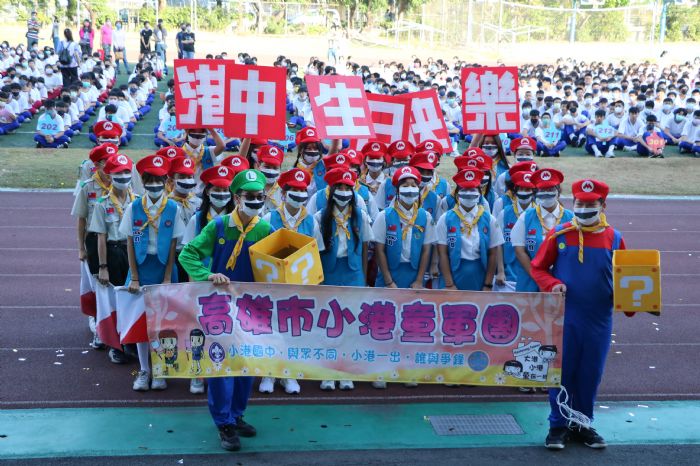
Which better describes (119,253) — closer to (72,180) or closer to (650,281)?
(650,281)

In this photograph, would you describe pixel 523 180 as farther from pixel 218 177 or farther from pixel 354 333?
pixel 218 177

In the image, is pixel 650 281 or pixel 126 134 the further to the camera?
pixel 126 134

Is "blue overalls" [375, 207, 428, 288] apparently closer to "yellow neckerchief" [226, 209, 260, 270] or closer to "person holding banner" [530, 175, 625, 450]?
"person holding banner" [530, 175, 625, 450]

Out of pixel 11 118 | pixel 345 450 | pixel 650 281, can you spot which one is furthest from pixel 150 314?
pixel 11 118

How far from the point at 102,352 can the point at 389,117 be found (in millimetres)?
4056

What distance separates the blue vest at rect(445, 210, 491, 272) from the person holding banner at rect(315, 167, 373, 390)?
2.28 ft

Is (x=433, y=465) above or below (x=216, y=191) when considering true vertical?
below

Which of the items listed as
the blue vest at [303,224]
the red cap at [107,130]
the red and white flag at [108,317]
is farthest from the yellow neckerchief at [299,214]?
the red cap at [107,130]

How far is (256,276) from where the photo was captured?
570 centimetres

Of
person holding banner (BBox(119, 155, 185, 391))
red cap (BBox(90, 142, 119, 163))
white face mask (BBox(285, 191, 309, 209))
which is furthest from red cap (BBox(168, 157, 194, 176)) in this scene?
white face mask (BBox(285, 191, 309, 209))

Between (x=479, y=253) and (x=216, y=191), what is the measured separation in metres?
2.25

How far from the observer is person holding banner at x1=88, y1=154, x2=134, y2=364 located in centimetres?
694

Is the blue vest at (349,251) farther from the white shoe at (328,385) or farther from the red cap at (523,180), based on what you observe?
the red cap at (523,180)

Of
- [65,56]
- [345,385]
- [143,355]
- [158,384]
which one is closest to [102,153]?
[143,355]
